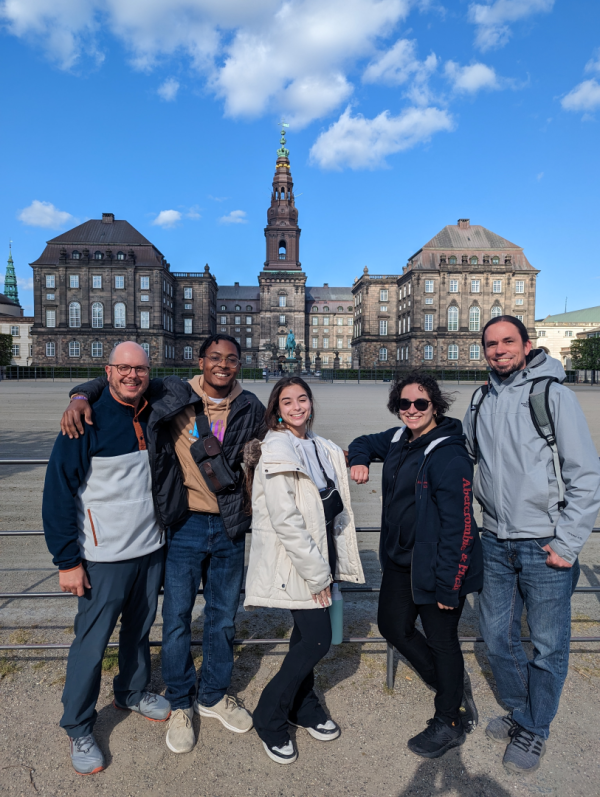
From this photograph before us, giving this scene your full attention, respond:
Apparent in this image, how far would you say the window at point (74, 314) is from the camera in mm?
71125

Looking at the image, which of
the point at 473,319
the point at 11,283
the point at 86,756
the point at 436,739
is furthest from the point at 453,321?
the point at 11,283

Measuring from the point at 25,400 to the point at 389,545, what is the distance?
2330cm

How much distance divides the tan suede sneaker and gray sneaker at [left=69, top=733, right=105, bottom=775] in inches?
21.3

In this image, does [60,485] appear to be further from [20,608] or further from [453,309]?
[453,309]

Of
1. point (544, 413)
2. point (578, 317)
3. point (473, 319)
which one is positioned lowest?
point (544, 413)

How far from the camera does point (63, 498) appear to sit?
236 cm

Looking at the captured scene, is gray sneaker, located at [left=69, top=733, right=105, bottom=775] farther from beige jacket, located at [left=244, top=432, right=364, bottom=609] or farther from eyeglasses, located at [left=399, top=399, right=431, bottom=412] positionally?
eyeglasses, located at [left=399, top=399, right=431, bottom=412]

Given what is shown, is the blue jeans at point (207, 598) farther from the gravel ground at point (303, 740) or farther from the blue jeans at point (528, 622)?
the blue jeans at point (528, 622)

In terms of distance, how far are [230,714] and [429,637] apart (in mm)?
1126

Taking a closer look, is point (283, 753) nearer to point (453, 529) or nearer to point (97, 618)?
point (97, 618)

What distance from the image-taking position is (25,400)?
22234 mm

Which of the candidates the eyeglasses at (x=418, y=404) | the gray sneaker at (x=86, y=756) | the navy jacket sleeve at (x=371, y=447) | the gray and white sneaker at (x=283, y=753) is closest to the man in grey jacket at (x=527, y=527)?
the eyeglasses at (x=418, y=404)

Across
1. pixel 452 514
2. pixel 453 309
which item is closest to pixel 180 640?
pixel 452 514

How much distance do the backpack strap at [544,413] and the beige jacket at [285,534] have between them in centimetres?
111
